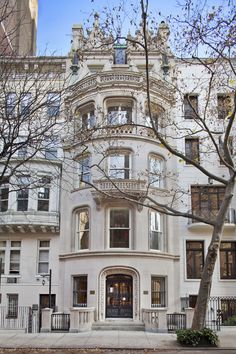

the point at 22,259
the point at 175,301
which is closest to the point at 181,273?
the point at 175,301

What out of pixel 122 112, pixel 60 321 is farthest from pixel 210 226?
pixel 60 321

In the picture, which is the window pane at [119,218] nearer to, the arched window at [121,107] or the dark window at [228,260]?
the arched window at [121,107]

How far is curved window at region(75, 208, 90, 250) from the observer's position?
2553 centimetres

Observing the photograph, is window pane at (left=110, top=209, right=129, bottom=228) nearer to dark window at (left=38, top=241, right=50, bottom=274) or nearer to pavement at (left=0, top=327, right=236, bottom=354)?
dark window at (left=38, top=241, right=50, bottom=274)

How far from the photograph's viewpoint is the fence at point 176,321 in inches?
810

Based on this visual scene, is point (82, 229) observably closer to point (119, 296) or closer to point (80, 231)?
point (80, 231)

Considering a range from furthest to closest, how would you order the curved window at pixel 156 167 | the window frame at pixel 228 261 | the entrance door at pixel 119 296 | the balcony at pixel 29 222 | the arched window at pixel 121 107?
1. the arched window at pixel 121 107
2. the curved window at pixel 156 167
3. the balcony at pixel 29 222
4. the window frame at pixel 228 261
5. the entrance door at pixel 119 296

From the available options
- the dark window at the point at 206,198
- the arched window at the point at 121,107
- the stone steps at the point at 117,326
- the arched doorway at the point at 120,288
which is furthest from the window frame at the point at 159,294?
the arched window at the point at 121,107

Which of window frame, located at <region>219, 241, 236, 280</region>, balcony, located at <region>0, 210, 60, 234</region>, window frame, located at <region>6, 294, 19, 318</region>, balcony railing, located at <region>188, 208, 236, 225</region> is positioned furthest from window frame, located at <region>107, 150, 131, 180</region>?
window frame, located at <region>6, 294, 19, 318</region>

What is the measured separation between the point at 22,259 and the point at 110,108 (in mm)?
11160

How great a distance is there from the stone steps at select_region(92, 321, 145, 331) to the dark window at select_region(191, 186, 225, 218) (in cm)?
794

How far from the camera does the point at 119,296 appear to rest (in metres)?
24.0

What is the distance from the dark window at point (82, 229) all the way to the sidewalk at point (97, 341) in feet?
25.4

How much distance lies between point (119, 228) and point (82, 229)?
248 centimetres
